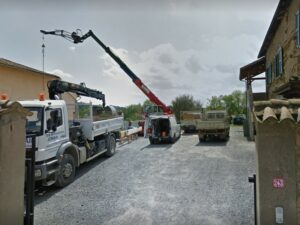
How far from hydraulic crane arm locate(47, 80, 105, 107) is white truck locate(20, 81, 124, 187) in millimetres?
114

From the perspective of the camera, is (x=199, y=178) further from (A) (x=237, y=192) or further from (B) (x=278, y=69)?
(B) (x=278, y=69)

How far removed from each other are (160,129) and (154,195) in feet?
39.5

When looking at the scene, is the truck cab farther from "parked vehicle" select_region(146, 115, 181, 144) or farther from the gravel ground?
"parked vehicle" select_region(146, 115, 181, 144)

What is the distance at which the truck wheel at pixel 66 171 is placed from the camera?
869cm

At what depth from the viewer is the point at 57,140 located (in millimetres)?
8875

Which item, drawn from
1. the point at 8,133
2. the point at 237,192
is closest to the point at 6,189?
the point at 8,133

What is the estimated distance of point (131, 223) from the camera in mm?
5914

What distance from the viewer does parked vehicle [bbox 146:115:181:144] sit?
19391 millimetres

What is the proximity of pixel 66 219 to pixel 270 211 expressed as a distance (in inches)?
163

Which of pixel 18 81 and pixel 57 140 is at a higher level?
pixel 18 81

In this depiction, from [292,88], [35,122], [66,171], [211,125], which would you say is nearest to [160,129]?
[211,125]

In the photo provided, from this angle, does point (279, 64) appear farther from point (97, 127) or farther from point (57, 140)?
point (57, 140)

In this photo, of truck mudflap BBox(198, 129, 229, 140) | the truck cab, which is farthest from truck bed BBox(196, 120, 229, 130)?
the truck cab

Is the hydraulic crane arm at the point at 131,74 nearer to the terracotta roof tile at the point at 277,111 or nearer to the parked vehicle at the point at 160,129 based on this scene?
the parked vehicle at the point at 160,129
